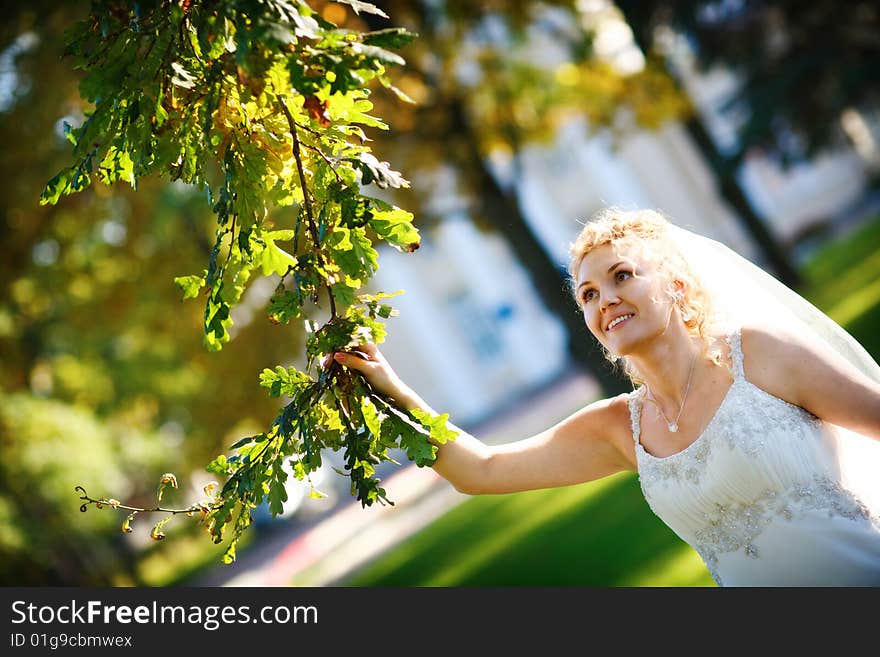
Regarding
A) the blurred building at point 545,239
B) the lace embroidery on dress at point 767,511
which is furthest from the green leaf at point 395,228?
the blurred building at point 545,239

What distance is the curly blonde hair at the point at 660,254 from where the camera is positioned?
3.05 m

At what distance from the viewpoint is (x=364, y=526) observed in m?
21.1

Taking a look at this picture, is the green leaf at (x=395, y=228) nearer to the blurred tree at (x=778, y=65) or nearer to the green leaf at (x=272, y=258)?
the green leaf at (x=272, y=258)

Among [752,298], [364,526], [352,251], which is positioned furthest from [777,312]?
[364,526]

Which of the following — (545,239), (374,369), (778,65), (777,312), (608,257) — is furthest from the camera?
(545,239)

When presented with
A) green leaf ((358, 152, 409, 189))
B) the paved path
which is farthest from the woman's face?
the paved path

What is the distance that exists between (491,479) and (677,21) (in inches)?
618

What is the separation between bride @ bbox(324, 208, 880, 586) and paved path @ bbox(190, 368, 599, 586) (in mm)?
10714

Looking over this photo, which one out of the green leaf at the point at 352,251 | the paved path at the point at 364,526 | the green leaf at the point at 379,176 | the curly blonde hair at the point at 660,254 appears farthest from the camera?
the paved path at the point at 364,526

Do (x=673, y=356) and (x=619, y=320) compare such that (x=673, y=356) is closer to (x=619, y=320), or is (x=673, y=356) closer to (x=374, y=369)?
(x=619, y=320)

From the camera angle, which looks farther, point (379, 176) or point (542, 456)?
point (542, 456)

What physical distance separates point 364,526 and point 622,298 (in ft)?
61.9

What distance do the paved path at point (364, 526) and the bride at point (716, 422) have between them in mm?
10714

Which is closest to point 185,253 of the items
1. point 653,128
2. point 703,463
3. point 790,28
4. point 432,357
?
Result: point 653,128
